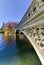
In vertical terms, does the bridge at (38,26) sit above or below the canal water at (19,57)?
above

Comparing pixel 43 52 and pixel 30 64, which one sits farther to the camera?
pixel 30 64

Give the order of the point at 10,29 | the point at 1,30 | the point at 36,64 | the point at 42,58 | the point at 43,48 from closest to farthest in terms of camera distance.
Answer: the point at 42,58, the point at 43,48, the point at 36,64, the point at 10,29, the point at 1,30

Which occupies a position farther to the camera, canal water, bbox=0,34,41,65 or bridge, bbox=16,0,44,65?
canal water, bbox=0,34,41,65

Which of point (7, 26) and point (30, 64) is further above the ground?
point (7, 26)

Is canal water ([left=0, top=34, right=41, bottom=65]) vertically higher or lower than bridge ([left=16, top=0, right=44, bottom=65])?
lower

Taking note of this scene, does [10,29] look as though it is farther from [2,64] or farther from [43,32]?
[43,32]

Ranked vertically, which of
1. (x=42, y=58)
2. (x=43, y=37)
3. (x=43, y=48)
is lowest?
(x=42, y=58)

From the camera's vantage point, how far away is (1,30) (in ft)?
116

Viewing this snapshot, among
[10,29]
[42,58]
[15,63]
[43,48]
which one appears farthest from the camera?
[10,29]

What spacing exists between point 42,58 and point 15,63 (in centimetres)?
236

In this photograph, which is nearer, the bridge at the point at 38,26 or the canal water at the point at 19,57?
the bridge at the point at 38,26

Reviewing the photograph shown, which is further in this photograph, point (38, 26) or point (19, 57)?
point (19, 57)

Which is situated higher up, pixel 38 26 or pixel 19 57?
pixel 38 26

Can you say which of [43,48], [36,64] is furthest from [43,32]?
[36,64]
